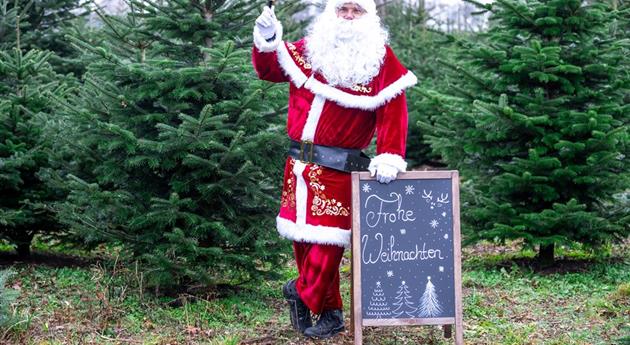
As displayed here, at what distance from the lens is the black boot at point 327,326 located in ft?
18.2

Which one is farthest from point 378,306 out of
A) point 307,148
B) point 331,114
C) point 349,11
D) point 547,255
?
point 547,255

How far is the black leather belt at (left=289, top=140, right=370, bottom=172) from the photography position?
5.38m

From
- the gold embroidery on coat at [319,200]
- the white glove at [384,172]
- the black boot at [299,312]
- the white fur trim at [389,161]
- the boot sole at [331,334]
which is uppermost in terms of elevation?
the white fur trim at [389,161]

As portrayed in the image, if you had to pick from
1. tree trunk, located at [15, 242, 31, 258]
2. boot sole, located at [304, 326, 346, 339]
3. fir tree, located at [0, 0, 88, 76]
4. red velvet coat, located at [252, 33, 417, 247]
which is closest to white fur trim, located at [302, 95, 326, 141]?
red velvet coat, located at [252, 33, 417, 247]

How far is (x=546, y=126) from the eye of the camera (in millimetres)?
7656

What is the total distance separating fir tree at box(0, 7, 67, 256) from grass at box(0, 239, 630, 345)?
48cm

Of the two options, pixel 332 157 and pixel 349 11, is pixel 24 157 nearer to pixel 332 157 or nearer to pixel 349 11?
pixel 332 157

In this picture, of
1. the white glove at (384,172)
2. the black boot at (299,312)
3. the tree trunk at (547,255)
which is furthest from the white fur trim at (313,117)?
the tree trunk at (547,255)

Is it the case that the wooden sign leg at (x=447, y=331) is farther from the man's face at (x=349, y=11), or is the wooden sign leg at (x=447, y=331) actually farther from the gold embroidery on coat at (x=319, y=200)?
the man's face at (x=349, y=11)

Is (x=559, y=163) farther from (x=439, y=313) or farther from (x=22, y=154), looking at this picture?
(x=22, y=154)

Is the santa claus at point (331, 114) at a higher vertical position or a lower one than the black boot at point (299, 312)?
higher

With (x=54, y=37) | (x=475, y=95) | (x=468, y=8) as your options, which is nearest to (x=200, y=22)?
(x=475, y=95)

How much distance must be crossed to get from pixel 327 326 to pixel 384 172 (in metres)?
1.26

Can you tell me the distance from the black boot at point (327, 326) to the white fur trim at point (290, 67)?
1647 millimetres
